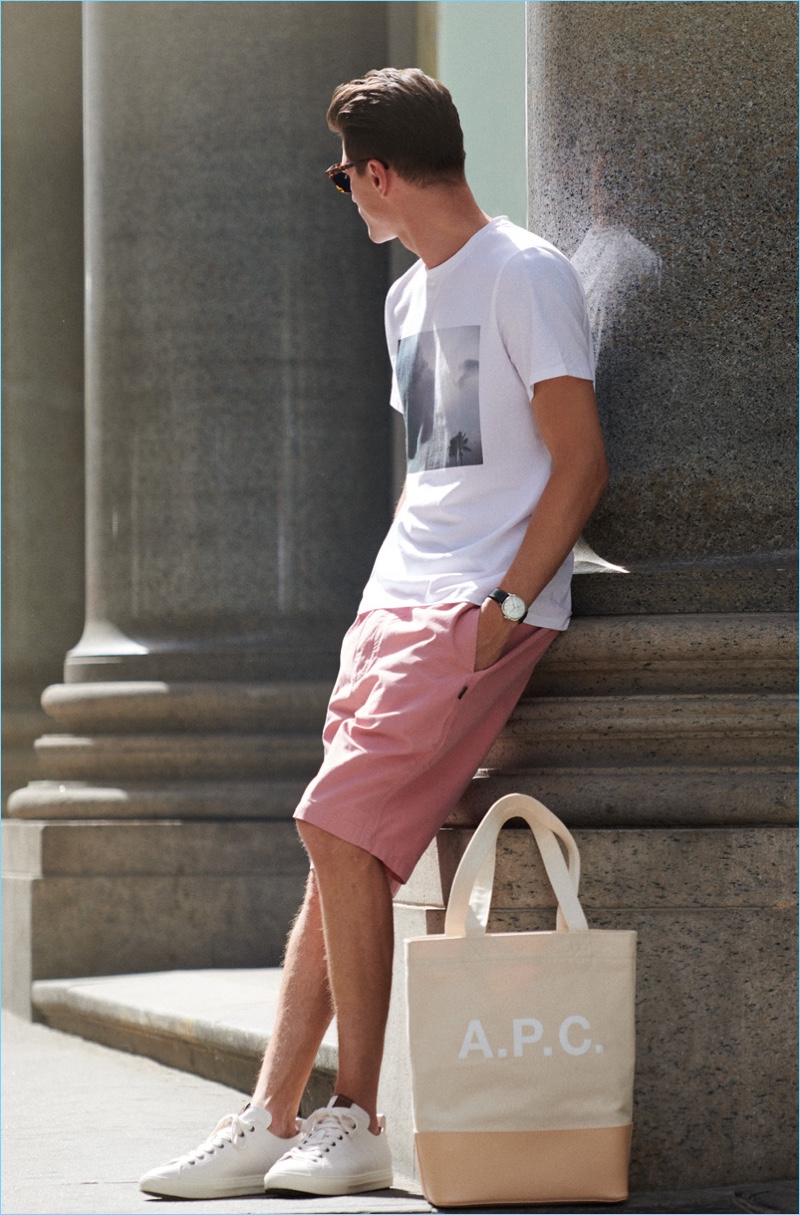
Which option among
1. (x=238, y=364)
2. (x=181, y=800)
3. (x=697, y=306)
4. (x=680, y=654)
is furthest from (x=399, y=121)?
(x=181, y=800)

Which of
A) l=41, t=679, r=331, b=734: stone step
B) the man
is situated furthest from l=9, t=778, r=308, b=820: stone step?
the man

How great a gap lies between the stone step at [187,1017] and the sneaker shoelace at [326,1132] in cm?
90

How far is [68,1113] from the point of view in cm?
522

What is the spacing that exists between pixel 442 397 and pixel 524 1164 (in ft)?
4.83

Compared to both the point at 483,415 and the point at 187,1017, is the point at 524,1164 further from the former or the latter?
the point at 187,1017

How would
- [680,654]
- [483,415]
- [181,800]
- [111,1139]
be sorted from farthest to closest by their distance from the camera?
[181,800] < [111,1139] < [680,654] < [483,415]

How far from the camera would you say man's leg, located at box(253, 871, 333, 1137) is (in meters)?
3.82

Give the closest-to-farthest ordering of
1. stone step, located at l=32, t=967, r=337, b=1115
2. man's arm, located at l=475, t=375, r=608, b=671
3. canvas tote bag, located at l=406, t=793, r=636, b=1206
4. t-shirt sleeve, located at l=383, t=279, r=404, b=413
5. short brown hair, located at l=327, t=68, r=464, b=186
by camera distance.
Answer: canvas tote bag, located at l=406, t=793, r=636, b=1206, man's arm, located at l=475, t=375, r=608, b=671, short brown hair, located at l=327, t=68, r=464, b=186, t-shirt sleeve, located at l=383, t=279, r=404, b=413, stone step, located at l=32, t=967, r=337, b=1115

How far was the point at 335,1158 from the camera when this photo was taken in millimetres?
3629

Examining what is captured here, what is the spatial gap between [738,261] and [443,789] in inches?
50.9

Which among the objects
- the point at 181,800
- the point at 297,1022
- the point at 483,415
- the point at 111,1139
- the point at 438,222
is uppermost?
the point at 438,222

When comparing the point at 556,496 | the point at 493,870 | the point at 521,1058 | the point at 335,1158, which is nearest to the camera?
the point at 521,1058

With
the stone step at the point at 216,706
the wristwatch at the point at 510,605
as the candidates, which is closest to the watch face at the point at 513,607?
the wristwatch at the point at 510,605

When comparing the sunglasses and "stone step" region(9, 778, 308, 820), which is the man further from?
"stone step" region(9, 778, 308, 820)
